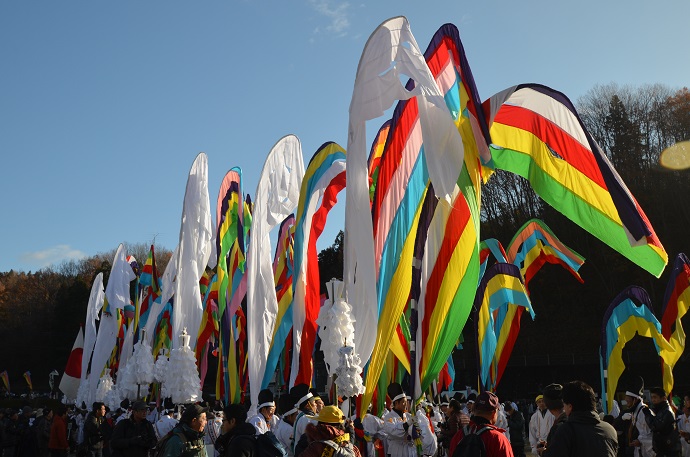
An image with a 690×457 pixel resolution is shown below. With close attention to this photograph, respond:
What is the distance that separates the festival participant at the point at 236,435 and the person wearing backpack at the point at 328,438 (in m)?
0.80

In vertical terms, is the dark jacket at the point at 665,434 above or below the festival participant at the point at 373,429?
below

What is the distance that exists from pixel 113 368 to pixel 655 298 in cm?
2559

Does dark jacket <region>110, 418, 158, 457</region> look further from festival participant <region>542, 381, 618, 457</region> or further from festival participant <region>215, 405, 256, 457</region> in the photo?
festival participant <region>542, 381, 618, 457</region>

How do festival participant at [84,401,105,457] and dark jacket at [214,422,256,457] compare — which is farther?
festival participant at [84,401,105,457]

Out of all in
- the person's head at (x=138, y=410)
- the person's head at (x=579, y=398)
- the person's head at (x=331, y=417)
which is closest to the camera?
the person's head at (x=579, y=398)

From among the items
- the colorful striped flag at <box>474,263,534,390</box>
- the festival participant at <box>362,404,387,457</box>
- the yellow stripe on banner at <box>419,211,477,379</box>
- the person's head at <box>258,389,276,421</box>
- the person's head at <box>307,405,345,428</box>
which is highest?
the colorful striped flag at <box>474,263,534,390</box>

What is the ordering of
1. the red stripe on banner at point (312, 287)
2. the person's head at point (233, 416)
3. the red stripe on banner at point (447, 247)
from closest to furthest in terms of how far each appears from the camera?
the person's head at point (233, 416)
the red stripe on banner at point (447, 247)
the red stripe on banner at point (312, 287)

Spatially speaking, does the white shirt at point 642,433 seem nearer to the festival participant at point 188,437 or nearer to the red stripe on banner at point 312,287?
the red stripe on banner at point 312,287

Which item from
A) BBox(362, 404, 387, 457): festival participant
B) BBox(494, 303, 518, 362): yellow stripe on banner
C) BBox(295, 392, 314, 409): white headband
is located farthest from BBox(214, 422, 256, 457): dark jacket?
BBox(494, 303, 518, 362): yellow stripe on banner

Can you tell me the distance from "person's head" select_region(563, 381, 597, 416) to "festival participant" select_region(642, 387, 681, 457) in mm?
6729

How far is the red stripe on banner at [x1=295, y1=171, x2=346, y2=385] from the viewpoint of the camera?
39.4 ft

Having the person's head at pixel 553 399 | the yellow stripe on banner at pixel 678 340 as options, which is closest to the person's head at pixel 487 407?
the person's head at pixel 553 399

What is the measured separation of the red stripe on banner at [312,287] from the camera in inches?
473

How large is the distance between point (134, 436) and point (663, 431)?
760 cm
